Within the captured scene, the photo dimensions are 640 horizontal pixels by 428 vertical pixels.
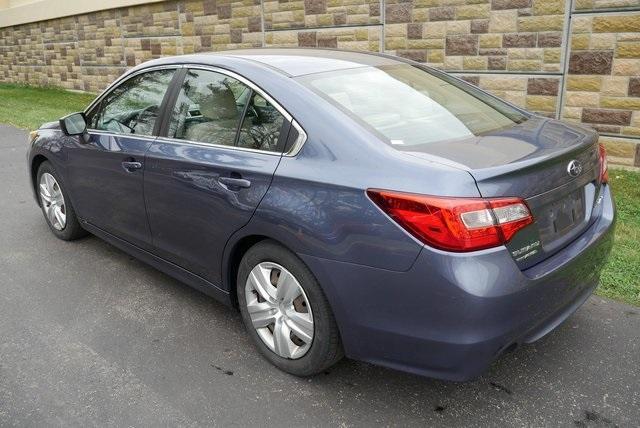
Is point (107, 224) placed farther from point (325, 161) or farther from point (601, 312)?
point (601, 312)

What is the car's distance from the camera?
2.33 metres

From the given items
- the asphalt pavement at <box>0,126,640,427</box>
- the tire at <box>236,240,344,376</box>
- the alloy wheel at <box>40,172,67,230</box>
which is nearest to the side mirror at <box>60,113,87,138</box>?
the alloy wheel at <box>40,172,67,230</box>

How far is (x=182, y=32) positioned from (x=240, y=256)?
980 cm

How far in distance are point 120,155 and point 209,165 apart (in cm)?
101

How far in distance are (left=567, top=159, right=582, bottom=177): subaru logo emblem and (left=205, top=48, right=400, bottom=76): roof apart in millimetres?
1309

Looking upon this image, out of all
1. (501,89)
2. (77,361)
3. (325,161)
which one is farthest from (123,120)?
(501,89)

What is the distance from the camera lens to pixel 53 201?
16.5 ft

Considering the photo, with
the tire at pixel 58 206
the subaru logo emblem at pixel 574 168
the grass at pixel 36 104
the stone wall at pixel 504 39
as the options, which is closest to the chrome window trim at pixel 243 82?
the tire at pixel 58 206

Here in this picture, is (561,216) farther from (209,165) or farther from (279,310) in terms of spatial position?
(209,165)

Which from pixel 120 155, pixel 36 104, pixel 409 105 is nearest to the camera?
pixel 409 105

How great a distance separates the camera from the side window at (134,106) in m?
3.78

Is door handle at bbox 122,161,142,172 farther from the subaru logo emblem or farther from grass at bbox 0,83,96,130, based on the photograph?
grass at bbox 0,83,96,130

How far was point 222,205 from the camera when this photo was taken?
10.1 feet

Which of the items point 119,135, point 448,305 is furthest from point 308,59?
point 448,305
